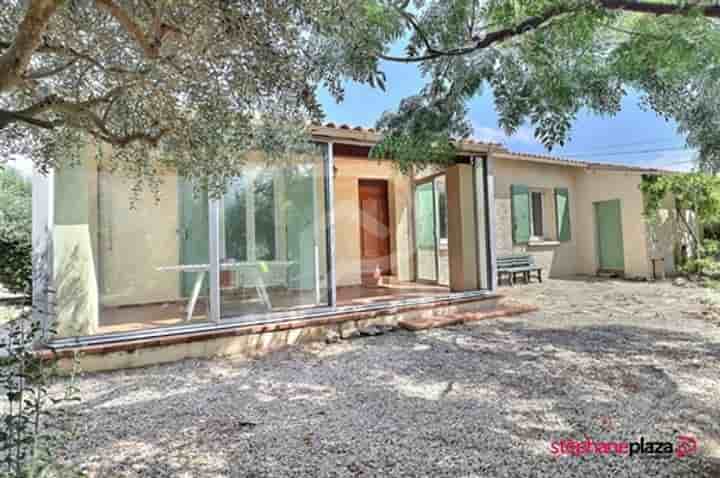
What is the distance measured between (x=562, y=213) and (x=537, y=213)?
675mm

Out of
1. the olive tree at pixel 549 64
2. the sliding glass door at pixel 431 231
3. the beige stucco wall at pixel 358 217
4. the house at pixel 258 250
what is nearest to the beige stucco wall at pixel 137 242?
the house at pixel 258 250

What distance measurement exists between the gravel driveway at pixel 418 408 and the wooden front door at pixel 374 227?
2.88 meters

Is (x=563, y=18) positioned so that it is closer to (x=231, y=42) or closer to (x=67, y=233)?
(x=231, y=42)

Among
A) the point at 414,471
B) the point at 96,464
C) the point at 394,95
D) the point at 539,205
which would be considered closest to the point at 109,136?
the point at 96,464

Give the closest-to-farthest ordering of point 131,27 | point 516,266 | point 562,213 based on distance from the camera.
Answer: point 131,27
point 516,266
point 562,213

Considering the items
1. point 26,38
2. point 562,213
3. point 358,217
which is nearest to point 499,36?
point 26,38

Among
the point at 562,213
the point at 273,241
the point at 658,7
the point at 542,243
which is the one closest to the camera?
the point at 658,7

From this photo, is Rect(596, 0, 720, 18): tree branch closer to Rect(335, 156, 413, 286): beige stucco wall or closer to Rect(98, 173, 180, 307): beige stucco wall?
Rect(98, 173, 180, 307): beige stucco wall

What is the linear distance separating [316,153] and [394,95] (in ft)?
4.10

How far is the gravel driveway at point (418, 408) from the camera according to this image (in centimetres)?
228

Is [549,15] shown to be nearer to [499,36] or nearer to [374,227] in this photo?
[499,36]

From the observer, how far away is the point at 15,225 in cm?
398

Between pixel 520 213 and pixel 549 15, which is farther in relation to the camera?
pixel 520 213

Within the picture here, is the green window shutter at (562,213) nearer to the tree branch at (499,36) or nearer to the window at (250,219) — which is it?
the tree branch at (499,36)
